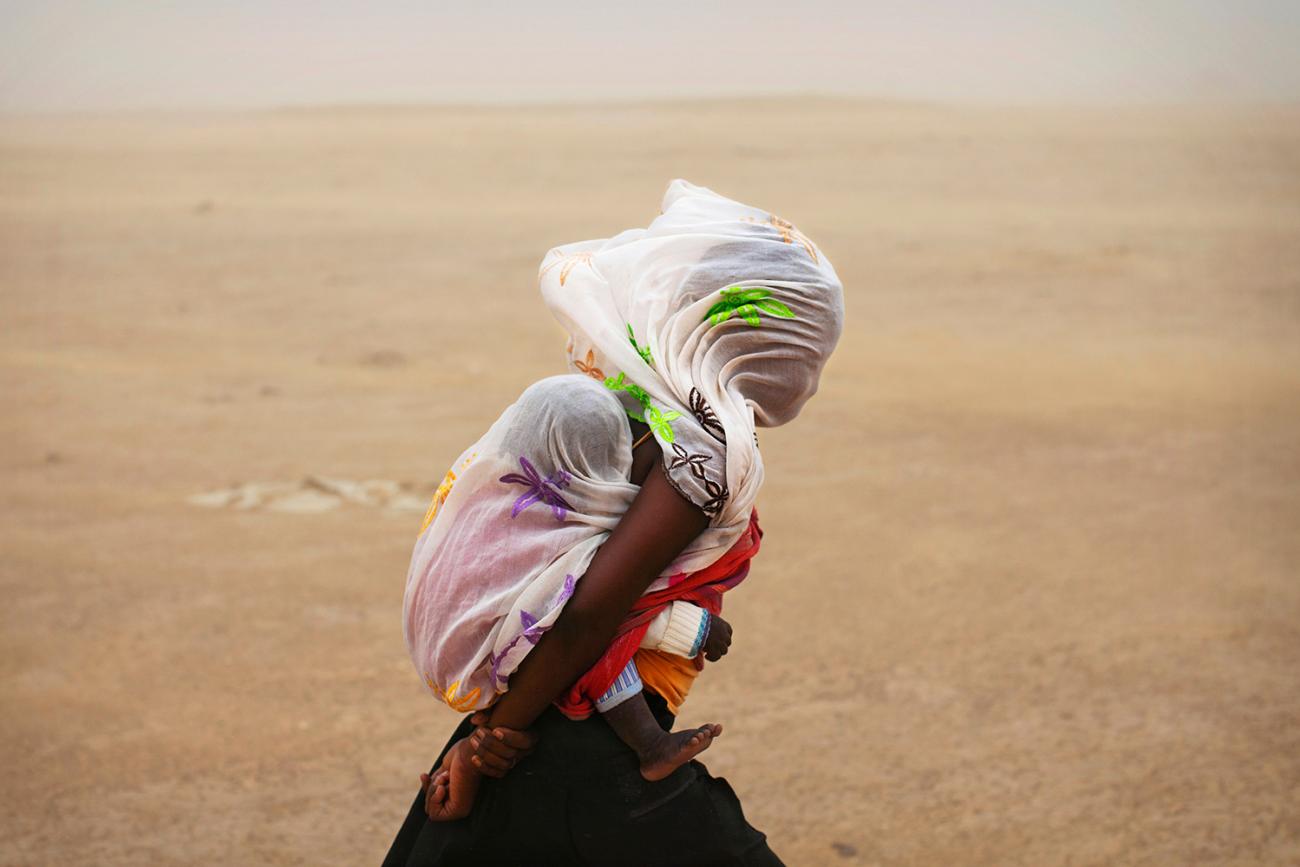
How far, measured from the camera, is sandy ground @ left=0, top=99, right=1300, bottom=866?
394 cm

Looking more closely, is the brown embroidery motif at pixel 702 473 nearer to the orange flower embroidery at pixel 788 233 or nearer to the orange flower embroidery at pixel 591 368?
the orange flower embroidery at pixel 591 368

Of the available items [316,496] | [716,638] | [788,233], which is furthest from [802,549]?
[788,233]

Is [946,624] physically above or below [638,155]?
above

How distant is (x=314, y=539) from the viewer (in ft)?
19.9

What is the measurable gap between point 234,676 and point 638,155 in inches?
849

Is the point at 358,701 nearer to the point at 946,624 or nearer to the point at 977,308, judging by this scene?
the point at 946,624

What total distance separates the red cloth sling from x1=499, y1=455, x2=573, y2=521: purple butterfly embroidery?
18 centimetres

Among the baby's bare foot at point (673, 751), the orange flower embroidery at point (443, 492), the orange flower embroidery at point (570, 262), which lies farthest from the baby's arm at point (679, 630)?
the orange flower embroidery at point (570, 262)

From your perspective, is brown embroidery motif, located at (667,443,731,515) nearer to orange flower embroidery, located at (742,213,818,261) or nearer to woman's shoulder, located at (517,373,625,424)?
woman's shoulder, located at (517,373,625,424)

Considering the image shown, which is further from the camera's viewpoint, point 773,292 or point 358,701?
point 358,701

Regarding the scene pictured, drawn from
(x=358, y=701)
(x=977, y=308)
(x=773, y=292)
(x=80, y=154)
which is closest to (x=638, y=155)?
(x=80, y=154)

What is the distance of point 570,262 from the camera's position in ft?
6.39

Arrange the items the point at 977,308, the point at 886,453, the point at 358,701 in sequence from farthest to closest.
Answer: the point at 977,308, the point at 886,453, the point at 358,701

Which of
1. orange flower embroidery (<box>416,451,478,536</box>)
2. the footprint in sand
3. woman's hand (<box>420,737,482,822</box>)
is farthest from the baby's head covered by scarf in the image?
→ the footprint in sand
